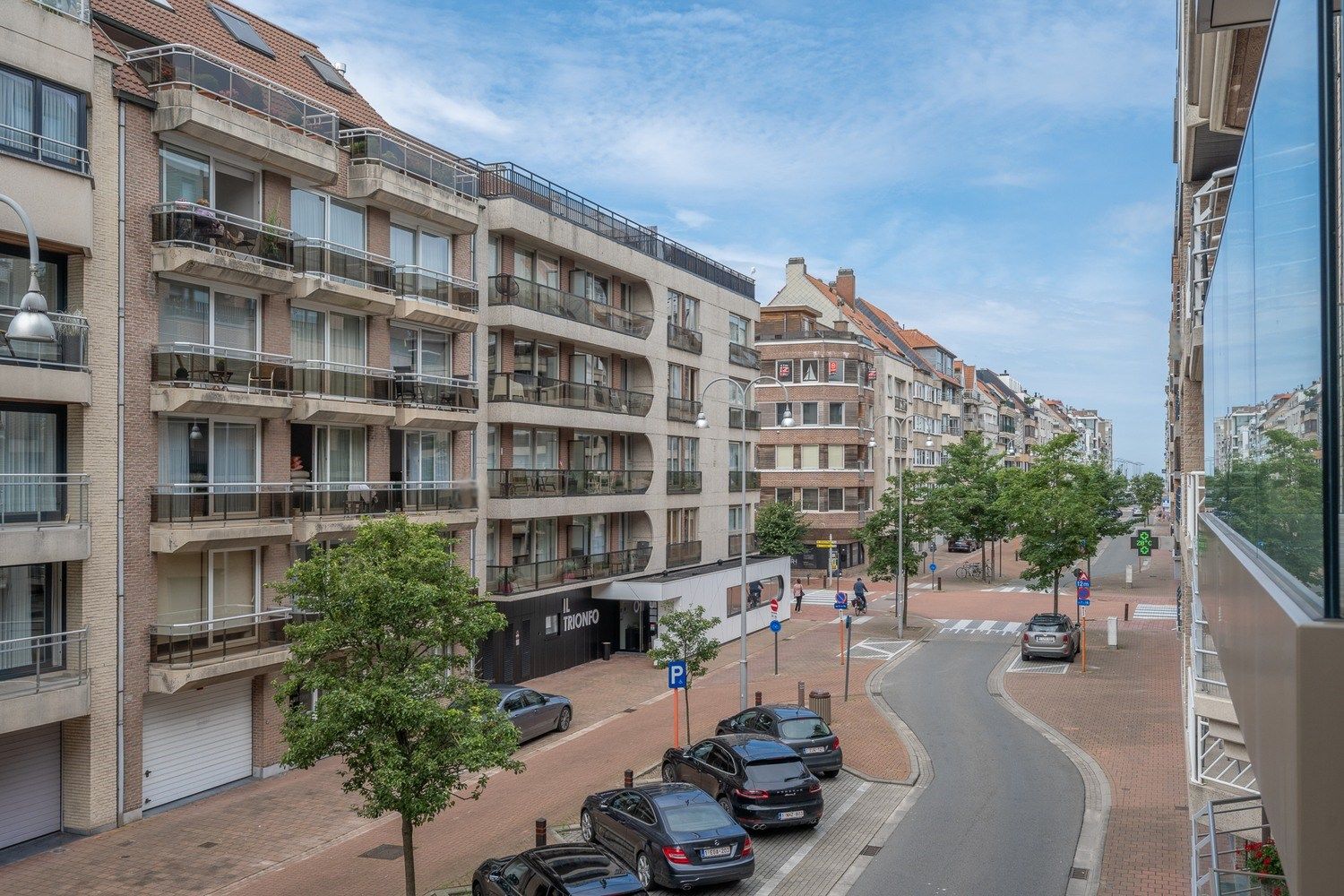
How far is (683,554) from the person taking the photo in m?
39.7

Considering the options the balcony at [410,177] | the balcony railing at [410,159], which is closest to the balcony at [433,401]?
the balcony at [410,177]

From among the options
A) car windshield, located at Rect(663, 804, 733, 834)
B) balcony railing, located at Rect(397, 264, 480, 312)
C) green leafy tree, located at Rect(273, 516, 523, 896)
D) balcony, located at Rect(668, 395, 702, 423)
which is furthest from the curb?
balcony railing, located at Rect(397, 264, 480, 312)

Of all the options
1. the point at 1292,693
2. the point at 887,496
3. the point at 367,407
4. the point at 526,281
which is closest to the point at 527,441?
the point at 526,281

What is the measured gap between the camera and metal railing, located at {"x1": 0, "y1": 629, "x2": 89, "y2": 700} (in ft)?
53.7

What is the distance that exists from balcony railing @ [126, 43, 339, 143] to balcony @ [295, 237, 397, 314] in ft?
8.29

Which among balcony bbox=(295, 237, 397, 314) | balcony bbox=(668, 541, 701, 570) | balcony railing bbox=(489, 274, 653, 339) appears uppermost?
balcony railing bbox=(489, 274, 653, 339)

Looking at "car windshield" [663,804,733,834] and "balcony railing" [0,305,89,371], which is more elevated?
"balcony railing" [0,305,89,371]

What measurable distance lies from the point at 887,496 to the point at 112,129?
32833 millimetres

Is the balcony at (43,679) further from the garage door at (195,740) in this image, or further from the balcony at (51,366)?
the balcony at (51,366)

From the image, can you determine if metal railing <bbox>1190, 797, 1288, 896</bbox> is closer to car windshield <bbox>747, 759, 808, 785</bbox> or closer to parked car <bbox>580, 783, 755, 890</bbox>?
parked car <bbox>580, 783, 755, 890</bbox>

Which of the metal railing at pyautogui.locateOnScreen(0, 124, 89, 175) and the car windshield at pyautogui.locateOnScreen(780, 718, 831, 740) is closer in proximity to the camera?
the metal railing at pyautogui.locateOnScreen(0, 124, 89, 175)

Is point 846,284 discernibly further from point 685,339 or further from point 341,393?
point 341,393

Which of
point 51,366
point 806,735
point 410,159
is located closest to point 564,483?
point 410,159

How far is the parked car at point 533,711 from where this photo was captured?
926 inches
